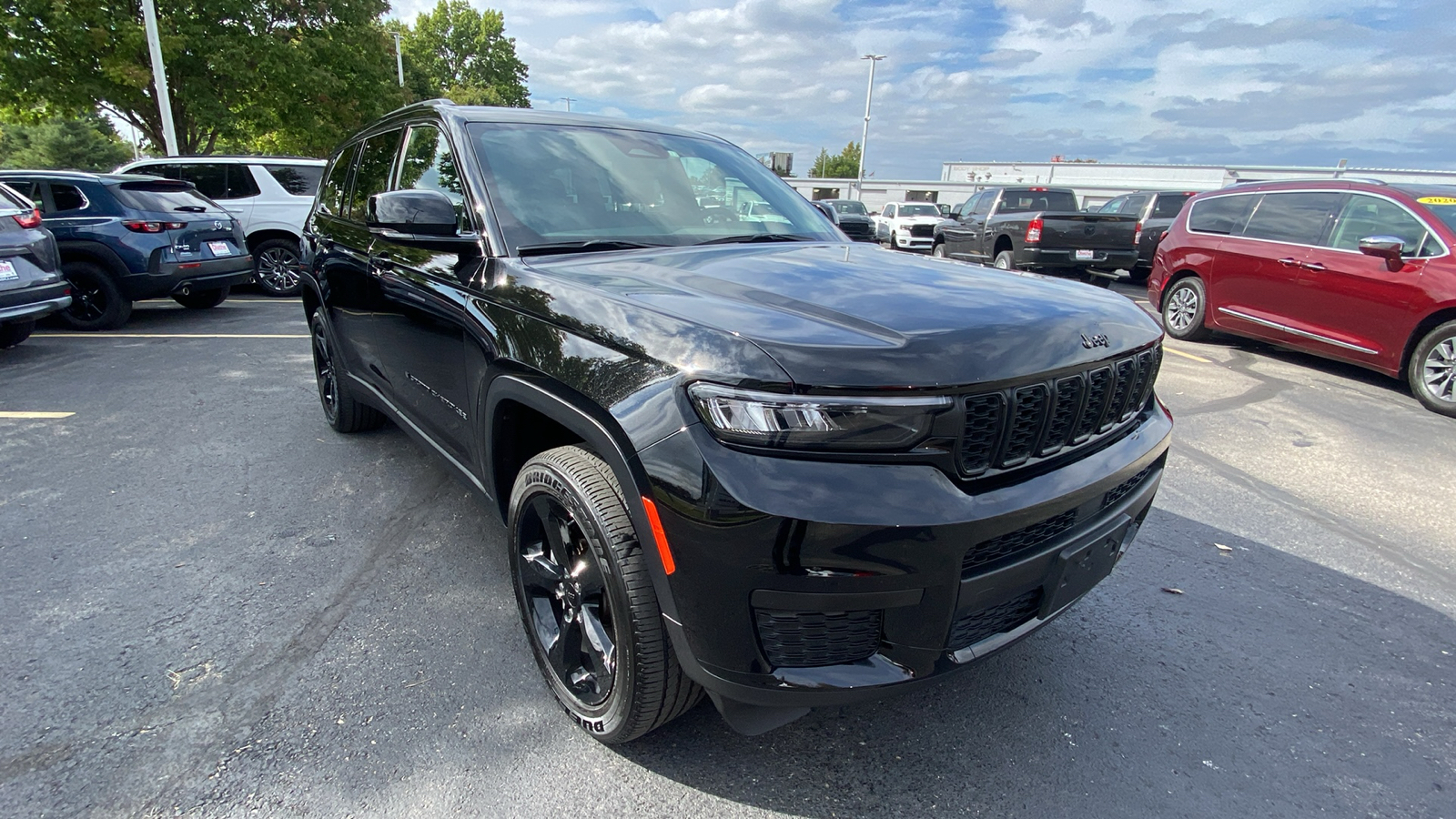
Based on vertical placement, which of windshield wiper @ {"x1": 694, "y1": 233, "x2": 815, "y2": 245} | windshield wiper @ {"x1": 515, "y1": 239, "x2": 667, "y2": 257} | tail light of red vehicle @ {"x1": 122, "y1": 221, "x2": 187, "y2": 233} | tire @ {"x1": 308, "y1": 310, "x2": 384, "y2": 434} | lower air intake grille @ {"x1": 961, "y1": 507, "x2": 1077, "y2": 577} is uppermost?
windshield wiper @ {"x1": 694, "y1": 233, "x2": 815, "y2": 245}

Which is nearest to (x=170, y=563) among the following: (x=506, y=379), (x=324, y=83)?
(x=506, y=379)

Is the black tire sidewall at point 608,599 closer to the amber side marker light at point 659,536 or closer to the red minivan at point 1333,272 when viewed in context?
the amber side marker light at point 659,536

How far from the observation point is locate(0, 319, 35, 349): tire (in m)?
6.89

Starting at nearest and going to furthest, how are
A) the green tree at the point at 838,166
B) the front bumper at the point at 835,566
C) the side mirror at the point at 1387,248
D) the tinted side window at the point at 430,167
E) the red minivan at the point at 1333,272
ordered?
1. the front bumper at the point at 835,566
2. the tinted side window at the point at 430,167
3. the red minivan at the point at 1333,272
4. the side mirror at the point at 1387,248
5. the green tree at the point at 838,166

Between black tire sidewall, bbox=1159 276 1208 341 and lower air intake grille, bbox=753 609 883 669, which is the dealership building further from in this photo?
lower air intake grille, bbox=753 609 883 669

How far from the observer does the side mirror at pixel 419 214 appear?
2322 millimetres

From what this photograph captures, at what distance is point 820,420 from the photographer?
154 centimetres

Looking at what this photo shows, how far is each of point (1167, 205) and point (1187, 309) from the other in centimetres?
617

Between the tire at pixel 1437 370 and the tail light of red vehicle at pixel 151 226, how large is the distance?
38.7 feet

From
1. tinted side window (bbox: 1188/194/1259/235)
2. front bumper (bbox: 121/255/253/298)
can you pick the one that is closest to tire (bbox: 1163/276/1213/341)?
tinted side window (bbox: 1188/194/1259/235)

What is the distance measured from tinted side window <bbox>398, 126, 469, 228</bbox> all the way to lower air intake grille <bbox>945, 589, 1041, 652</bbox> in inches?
79.2

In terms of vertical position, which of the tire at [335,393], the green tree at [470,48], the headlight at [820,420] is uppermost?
the green tree at [470,48]

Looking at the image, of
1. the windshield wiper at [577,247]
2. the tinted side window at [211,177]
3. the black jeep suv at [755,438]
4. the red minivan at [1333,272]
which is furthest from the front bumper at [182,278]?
the red minivan at [1333,272]

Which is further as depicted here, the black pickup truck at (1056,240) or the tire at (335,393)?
the black pickup truck at (1056,240)
